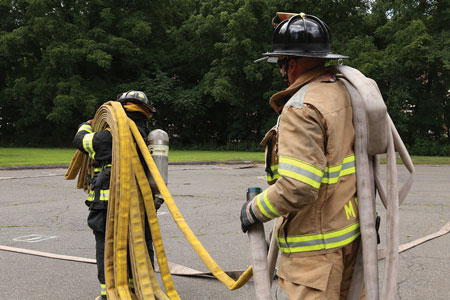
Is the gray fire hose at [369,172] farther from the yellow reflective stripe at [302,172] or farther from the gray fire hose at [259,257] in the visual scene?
the gray fire hose at [259,257]

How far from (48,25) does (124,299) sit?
26654 millimetres

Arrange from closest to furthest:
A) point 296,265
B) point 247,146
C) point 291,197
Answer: point 291,197 → point 296,265 → point 247,146

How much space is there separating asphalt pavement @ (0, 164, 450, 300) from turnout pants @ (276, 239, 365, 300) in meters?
→ 1.91

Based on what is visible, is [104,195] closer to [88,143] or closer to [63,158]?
[88,143]

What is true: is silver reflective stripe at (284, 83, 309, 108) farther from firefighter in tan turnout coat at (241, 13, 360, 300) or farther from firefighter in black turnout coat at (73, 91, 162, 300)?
firefighter in black turnout coat at (73, 91, 162, 300)

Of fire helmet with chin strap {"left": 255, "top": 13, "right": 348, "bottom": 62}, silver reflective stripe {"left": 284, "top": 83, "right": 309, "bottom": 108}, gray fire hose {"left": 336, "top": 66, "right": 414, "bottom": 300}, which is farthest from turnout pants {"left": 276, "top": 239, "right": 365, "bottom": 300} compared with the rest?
fire helmet with chin strap {"left": 255, "top": 13, "right": 348, "bottom": 62}

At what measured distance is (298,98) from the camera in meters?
2.01

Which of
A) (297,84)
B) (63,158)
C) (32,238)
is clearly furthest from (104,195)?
(63,158)

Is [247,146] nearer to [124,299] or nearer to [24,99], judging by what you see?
[24,99]

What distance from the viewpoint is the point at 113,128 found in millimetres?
3469

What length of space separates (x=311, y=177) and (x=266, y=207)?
0.26 metres

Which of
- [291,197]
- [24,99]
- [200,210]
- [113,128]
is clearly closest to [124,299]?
[113,128]

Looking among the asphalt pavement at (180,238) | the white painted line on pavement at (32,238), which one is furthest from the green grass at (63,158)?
the white painted line on pavement at (32,238)

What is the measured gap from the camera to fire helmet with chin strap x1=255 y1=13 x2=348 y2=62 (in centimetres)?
214
